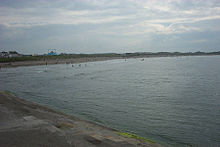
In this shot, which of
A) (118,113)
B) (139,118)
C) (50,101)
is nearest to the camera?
(139,118)

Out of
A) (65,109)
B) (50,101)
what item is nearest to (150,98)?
(65,109)

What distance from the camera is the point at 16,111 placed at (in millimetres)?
16953

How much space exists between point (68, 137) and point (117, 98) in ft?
49.6

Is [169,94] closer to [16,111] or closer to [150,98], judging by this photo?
[150,98]

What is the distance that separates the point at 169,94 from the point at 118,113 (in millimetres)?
11235

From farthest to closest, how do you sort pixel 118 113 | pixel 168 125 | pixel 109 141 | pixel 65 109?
1. pixel 65 109
2. pixel 118 113
3. pixel 168 125
4. pixel 109 141

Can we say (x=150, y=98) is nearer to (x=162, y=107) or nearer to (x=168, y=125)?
(x=162, y=107)

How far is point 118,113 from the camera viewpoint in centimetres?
1969

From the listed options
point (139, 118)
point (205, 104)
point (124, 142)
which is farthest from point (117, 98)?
point (124, 142)

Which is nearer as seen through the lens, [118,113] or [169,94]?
[118,113]

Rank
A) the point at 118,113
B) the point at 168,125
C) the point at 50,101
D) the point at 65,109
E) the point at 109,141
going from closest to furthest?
the point at 109,141
the point at 168,125
the point at 118,113
the point at 65,109
the point at 50,101

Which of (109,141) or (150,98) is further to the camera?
(150,98)

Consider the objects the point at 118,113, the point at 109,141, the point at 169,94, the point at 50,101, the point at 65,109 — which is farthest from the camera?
the point at 169,94

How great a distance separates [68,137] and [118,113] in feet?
28.9
